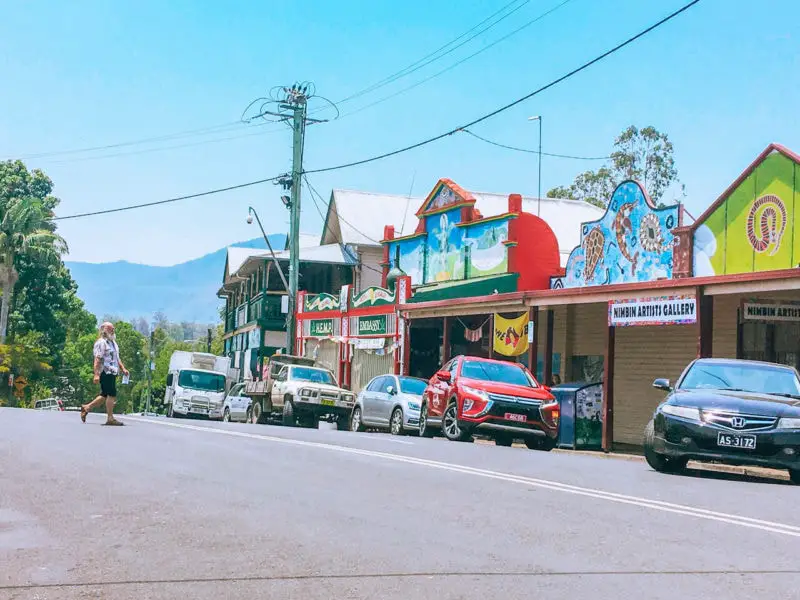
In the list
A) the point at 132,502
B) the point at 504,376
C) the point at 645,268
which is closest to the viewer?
the point at 132,502

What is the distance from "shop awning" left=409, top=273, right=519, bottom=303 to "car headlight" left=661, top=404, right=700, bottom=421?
17.4 metres

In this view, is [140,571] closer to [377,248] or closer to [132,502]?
[132,502]

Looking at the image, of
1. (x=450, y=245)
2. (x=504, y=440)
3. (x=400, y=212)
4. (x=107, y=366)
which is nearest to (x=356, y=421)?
(x=504, y=440)

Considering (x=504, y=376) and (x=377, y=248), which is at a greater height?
(x=377, y=248)

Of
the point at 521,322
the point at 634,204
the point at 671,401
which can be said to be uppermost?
the point at 634,204

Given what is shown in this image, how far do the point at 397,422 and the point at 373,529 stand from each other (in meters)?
17.4

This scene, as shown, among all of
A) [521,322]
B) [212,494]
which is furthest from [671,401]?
[521,322]

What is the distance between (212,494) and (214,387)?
1284 inches

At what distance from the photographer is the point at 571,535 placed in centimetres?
843

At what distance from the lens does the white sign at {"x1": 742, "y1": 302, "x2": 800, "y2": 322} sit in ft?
68.4

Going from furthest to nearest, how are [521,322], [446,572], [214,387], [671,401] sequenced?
[214,387], [521,322], [671,401], [446,572]

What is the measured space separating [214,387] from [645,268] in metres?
21.7

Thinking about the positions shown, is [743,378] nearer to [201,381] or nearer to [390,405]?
[390,405]

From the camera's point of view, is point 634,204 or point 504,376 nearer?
point 504,376
